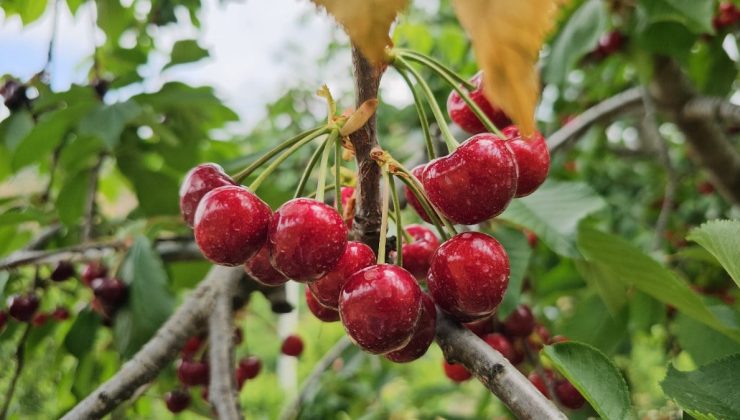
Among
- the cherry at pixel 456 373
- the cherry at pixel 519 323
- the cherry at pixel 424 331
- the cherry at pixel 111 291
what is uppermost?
the cherry at pixel 424 331

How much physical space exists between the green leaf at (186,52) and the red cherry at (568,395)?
1360 mm

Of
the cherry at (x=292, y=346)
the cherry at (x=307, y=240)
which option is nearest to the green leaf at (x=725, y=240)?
the cherry at (x=307, y=240)

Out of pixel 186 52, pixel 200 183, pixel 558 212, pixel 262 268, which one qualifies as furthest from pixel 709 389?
pixel 186 52

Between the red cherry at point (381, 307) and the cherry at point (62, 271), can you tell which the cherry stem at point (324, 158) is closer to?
the red cherry at point (381, 307)

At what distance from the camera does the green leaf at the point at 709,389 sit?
0.61m

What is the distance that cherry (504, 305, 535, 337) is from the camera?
1.15 m

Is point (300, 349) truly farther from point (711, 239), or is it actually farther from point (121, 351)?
point (711, 239)

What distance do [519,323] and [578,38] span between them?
0.87 metres

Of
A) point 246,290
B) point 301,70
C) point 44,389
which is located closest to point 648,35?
point 246,290

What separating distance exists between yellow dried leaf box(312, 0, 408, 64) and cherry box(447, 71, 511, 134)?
520 mm

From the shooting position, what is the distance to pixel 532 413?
0.55m

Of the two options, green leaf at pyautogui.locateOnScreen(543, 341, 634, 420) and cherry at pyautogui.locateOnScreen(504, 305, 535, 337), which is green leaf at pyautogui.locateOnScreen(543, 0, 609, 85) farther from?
green leaf at pyautogui.locateOnScreen(543, 341, 634, 420)

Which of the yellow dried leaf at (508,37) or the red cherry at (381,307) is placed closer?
the yellow dried leaf at (508,37)

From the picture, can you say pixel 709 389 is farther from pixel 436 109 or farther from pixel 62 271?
pixel 62 271
